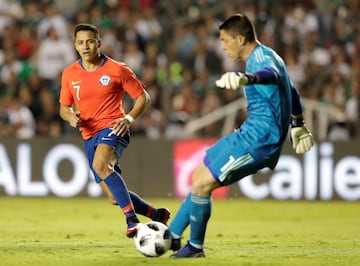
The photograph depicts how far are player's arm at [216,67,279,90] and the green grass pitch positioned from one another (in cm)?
150

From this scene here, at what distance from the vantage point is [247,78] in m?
7.19

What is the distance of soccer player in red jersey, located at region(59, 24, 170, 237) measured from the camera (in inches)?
356

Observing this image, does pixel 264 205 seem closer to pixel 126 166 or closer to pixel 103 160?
pixel 126 166

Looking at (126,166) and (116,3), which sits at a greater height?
(116,3)

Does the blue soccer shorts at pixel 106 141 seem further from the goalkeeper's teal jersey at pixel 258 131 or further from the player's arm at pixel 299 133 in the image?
the player's arm at pixel 299 133

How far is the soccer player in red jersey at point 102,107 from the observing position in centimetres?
903

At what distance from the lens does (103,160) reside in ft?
29.6

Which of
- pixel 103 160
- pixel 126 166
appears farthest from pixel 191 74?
pixel 103 160

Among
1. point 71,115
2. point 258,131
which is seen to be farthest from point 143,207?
point 258,131

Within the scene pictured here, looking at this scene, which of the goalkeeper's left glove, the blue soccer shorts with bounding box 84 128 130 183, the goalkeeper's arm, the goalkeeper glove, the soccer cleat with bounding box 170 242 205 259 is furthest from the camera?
the blue soccer shorts with bounding box 84 128 130 183

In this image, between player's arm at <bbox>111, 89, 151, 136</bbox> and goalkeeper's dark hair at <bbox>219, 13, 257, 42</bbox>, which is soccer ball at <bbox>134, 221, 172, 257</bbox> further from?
goalkeeper's dark hair at <bbox>219, 13, 257, 42</bbox>

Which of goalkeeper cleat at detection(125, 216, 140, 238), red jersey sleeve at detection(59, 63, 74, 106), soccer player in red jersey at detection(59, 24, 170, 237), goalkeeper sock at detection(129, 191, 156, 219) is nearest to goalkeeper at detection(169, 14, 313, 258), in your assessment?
goalkeeper cleat at detection(125, 216, 140, 238)

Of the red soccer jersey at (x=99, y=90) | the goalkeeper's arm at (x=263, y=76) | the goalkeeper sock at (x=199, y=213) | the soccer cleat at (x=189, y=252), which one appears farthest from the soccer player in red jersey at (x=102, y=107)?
the goalkeeper's arm at (x=263, y=76)

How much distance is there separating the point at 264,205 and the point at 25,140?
4182 mm
